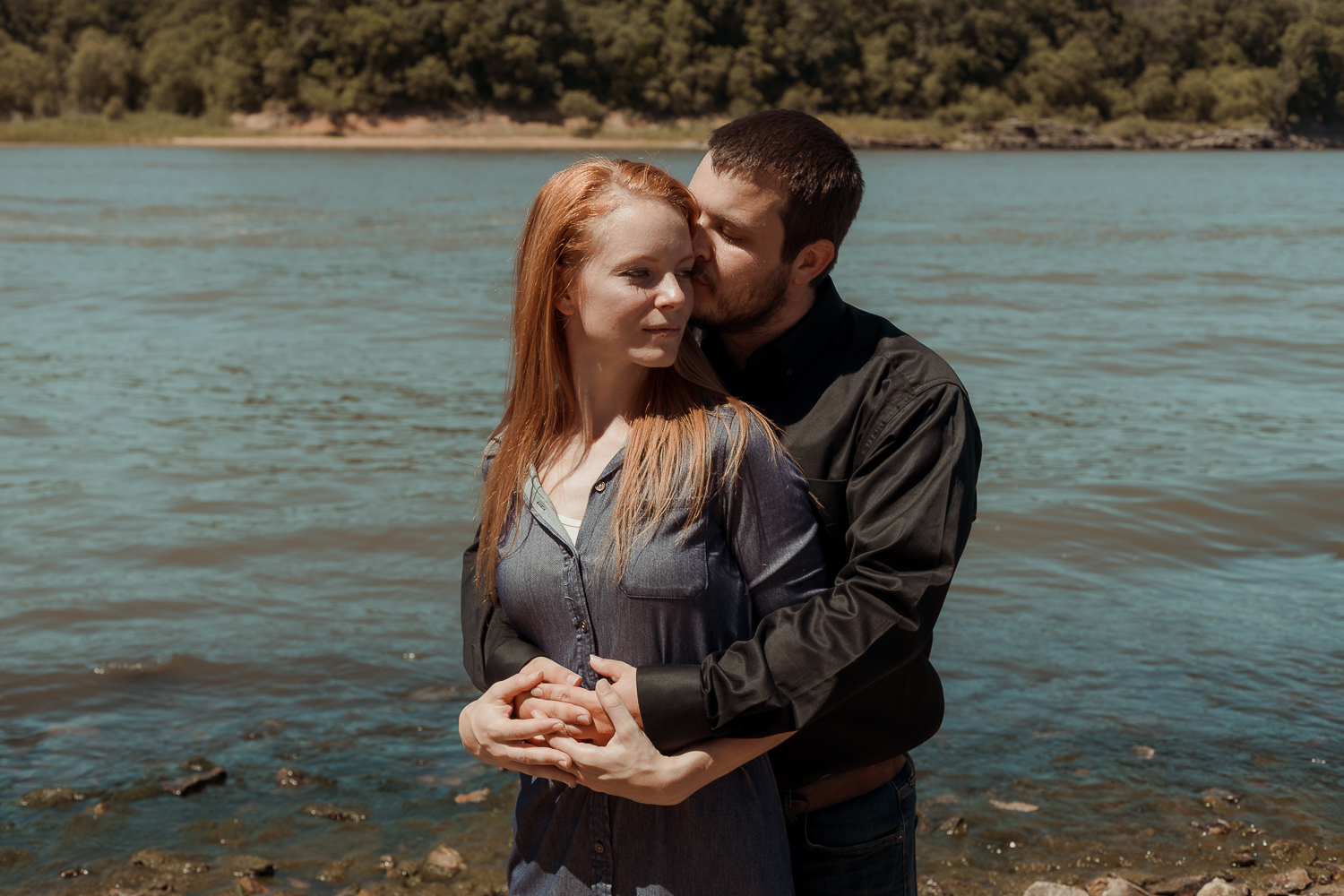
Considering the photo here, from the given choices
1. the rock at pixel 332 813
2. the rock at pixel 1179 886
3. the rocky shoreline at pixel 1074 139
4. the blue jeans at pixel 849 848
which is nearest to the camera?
the blue jeans at pixel 849 848

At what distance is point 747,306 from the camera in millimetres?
2529

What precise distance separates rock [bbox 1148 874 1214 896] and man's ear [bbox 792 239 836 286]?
2.81 m

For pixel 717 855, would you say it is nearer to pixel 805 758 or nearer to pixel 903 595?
pixel 805 758

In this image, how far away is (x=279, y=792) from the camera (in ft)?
16.4

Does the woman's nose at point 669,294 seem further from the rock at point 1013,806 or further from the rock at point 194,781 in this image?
the rock at point 194,781

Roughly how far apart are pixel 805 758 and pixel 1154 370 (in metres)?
12.7

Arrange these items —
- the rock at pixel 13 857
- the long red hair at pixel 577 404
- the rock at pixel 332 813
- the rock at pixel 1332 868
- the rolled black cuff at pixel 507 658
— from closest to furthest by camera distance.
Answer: the long red hair at pixel 577 404 < the rolled black cuff at pixel 507 658 < the rock at pixel 1332 868 < the rock at pixel 13 857 < the rock at pixel 332 813

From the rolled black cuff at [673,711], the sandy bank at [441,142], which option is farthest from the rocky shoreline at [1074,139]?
the rolled black cuff at [673,711]

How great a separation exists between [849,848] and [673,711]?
591 mm

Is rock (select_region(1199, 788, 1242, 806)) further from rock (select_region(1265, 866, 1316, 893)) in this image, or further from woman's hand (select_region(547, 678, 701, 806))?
woman's hand (select_region(547, 678, 701, 806))

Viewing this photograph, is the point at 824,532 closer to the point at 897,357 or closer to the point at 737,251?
the point at 897,357

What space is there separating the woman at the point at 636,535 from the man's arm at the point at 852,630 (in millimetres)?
85

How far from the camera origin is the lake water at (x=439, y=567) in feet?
16.0

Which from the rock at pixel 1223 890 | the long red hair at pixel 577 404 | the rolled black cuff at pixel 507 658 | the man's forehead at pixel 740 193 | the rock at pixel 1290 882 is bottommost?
the rock at pixel 1290 882
